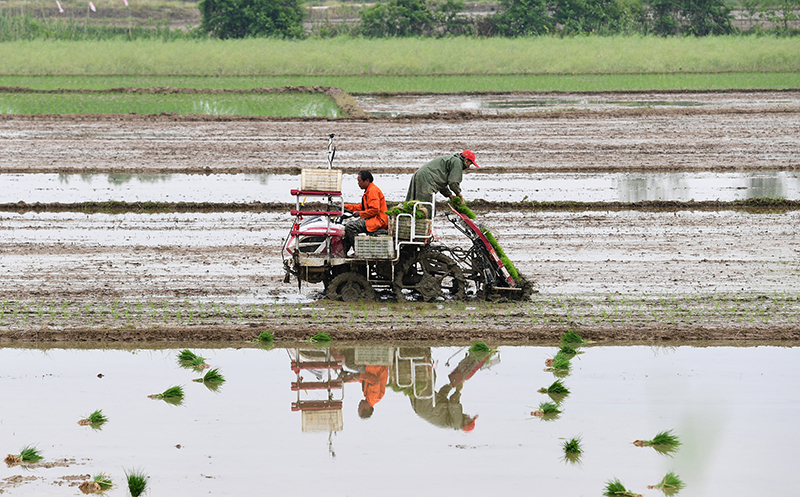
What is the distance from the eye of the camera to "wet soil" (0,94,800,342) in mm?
10680

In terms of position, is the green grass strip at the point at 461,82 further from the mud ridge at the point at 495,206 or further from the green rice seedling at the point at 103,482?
the green rice seedling at the point at 103,482

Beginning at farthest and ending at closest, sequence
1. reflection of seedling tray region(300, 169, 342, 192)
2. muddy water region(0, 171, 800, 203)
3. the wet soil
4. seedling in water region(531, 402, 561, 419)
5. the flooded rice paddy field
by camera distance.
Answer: the flooded rice paddy field < muddy water region(0, 171, 800, 203) < reflection of seedling tray region(300, 169, 342, 192) < the wet soil < seedling in water region(531, 402, 561, 419)

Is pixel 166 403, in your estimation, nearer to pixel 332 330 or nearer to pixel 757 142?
pixel 332 330

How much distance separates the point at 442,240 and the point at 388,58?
1142 inches

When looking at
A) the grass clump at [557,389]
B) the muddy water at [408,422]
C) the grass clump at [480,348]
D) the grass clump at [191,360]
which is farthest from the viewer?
the grass clump at [480,348]

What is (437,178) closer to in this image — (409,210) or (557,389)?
(409,210)

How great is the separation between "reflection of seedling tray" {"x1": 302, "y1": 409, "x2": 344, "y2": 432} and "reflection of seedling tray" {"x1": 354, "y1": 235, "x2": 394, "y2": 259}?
3.12m

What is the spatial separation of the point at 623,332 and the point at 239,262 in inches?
238

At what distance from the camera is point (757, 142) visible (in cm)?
2489

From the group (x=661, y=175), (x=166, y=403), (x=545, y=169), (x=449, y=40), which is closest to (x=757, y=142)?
(x=661, y=175)

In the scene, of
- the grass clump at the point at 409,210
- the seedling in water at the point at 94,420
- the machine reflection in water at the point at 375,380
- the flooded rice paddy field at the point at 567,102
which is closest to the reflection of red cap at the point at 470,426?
the machine reflection in water at the point at 375,380

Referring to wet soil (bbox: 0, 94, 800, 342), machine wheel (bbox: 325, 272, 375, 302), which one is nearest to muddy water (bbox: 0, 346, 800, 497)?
wet soil (bbox: 0, 94, 800, 342)

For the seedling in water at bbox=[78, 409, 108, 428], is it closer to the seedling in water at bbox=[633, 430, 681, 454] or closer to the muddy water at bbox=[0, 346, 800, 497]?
the muddy water at bbox=[0, 346, 800, 497]

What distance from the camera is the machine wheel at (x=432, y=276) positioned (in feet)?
37.8
